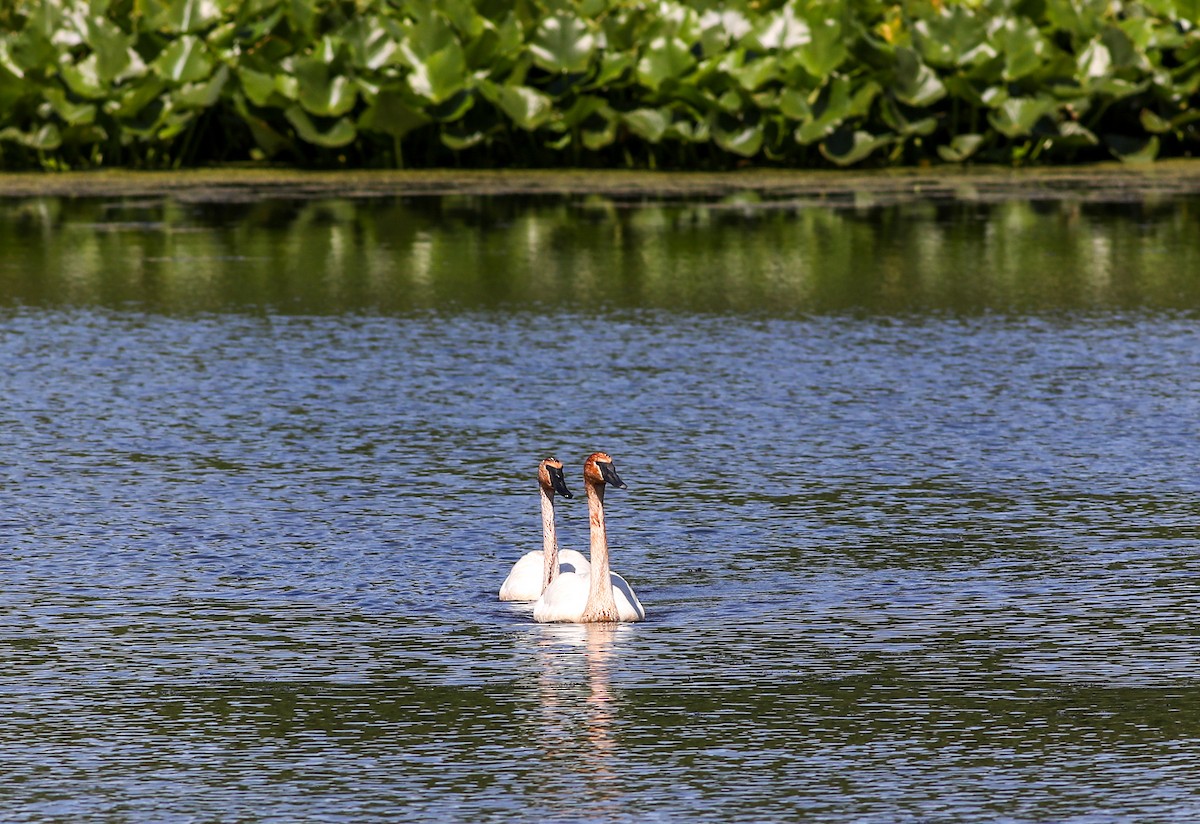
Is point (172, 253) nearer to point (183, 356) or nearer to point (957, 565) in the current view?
point (183, 356)

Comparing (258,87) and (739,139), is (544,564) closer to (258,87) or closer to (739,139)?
(739,139)

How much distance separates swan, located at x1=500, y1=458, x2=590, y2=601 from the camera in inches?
259

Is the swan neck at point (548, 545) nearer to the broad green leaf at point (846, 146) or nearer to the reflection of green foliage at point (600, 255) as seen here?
the reflection of green foliage at point (600, 255)

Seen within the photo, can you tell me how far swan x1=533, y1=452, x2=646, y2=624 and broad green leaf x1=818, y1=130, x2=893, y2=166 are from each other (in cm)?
1502

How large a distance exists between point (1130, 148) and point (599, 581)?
54.4ft

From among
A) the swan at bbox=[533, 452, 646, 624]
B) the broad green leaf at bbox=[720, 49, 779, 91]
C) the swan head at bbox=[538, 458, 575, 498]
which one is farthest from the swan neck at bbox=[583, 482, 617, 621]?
the broad green leaf at bbox=[720, 49, 779, 91]

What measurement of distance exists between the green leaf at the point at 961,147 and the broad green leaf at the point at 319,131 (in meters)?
5.19

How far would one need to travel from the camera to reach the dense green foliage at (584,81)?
20.8 metres

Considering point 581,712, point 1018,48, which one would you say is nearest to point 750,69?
point 1018,48

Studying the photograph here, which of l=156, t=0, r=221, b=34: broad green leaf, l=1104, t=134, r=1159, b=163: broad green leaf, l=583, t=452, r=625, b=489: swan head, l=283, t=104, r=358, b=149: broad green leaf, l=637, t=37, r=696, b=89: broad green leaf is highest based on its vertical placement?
l=156, t=0, r=221, b=34: broad green leaf

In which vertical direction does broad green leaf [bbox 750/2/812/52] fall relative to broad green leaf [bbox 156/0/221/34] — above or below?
below

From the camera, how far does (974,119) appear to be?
21.5 m

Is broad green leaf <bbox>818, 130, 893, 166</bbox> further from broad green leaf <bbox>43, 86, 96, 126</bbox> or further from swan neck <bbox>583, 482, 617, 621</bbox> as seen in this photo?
swan neck <bbox>583, 482, 617, 621</bbox>

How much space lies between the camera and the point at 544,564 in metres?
6.60
